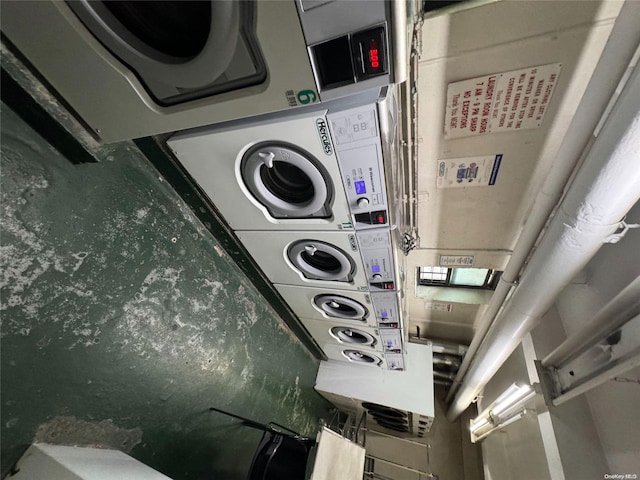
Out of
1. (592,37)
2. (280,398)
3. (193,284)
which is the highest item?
(592,37)

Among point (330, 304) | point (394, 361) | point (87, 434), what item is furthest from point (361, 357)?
point (87, 434)

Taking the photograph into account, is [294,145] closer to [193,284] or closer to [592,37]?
[193,284]

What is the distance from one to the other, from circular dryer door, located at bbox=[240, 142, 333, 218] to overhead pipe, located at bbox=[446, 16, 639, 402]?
1077mm

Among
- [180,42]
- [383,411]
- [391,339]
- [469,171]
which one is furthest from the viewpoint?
[383,411]

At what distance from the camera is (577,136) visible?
3.40 ft

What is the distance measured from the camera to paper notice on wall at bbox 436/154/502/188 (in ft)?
4.79

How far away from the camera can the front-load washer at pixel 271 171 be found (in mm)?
836

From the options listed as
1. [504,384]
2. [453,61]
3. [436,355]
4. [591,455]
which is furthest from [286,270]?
[436,355]

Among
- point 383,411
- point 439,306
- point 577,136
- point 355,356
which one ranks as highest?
point 439,306

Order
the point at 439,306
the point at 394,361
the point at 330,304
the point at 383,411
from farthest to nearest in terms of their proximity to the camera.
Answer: the point at 383,411, the point at 439,306, the point at 394,361, the point at 330,304

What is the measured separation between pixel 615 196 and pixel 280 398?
97.4 inches

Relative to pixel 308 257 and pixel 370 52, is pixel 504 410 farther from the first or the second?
pixel 370 52

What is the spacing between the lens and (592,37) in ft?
3.22

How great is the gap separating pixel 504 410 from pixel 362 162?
9.39 feet
